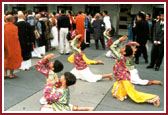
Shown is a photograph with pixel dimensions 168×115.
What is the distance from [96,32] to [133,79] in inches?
169

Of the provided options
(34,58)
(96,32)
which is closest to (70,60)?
(34,58)

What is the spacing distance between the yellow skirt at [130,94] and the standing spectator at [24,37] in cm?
282

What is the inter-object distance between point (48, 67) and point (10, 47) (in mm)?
1729

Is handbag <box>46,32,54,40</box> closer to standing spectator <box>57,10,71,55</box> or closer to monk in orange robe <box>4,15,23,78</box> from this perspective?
standing spectator <box>57,10,71,55</box>

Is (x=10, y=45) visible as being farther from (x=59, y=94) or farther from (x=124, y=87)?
(x=124, y=87)

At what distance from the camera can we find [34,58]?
23.3ft

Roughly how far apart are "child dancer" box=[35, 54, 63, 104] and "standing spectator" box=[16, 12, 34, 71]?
7.23 feet

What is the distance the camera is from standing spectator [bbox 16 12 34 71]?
5375 millimetres

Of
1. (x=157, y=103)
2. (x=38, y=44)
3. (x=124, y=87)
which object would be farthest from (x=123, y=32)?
(x=157, y=103)

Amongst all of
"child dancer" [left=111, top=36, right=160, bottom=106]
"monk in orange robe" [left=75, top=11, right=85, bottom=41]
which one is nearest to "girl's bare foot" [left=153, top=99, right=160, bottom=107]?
"child dancer" [left=111, top=36, right=160, bottom=106]

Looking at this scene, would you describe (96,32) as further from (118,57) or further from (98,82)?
(118,57)

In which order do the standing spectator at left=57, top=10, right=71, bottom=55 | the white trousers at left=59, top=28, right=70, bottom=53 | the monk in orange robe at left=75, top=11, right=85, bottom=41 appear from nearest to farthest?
the standing spectator at left=57, top=10, right=71, bottom=55, the white trousers at left=59, top=28, right=70, bottom=53, the monk in orange robe at left=75, top=11, right=85, bottom=41

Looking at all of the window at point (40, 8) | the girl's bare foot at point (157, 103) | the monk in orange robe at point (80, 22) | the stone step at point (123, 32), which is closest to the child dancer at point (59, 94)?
the girl's bare foot at point (157, 103)

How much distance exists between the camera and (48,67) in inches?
141
